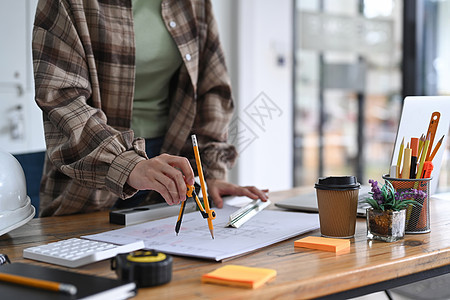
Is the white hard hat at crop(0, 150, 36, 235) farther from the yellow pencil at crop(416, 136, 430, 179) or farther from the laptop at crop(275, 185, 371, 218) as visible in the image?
the yellow pencil at crop(416, 136, 430, 179)

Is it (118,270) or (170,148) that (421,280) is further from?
(170,148)

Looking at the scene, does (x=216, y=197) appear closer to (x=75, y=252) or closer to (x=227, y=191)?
(x=227, y=191)

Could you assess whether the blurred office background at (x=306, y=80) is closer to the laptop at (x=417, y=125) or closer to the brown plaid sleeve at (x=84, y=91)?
the brown plaid sleeve at (x=84, y=91)

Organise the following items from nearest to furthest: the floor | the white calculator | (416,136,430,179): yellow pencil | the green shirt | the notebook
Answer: the notebook < the white calculator < the floor < (416,136,430,179): yellow pencil < the green shirt

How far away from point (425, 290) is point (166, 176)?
0.52 metres

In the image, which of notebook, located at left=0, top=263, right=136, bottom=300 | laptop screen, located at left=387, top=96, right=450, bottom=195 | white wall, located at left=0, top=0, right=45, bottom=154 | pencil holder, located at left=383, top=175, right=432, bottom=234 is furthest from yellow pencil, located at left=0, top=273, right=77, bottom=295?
white wall, located at left=0, top=0, right=45, bottom=154

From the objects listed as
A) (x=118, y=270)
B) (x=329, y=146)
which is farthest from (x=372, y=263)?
(x=329, y=146)

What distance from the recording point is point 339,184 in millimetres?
926

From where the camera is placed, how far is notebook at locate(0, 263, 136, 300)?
1.91 feet

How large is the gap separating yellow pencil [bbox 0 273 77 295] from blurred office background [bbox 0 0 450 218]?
1129 mm

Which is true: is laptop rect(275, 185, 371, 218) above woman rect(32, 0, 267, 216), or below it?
below

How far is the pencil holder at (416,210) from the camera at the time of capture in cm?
97

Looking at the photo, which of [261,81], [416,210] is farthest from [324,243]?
[261,81]

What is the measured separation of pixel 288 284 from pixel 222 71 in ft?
3.29
